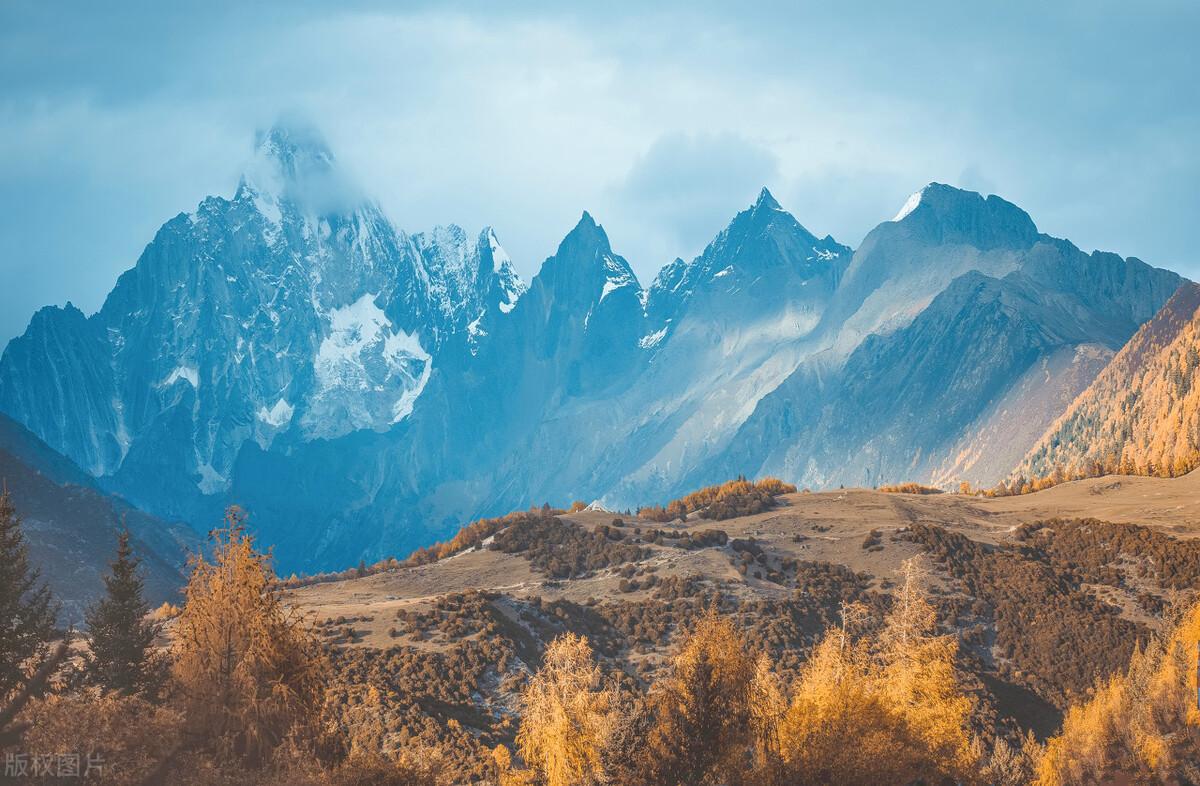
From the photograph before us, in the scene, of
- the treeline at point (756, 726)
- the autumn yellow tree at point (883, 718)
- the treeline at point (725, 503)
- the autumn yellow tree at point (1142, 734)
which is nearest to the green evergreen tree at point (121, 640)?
the treeline at point (756, 726)

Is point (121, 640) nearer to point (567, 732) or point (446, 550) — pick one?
point (567, 732)

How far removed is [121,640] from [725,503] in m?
111

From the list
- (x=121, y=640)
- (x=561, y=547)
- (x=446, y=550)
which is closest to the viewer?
(x=121, y=640)

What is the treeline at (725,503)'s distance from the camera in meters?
148

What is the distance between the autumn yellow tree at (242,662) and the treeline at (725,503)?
4784 inches

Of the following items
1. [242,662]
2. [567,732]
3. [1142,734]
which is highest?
[242,662]

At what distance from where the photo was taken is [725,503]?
15262 cm

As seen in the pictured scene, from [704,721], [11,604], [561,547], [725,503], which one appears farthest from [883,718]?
[725,503]

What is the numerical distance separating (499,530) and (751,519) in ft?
118

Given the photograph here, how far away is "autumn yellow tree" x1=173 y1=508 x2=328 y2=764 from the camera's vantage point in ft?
83.1

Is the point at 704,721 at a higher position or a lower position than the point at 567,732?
lower

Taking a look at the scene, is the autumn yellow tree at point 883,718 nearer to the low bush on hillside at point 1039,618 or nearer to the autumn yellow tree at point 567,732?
the autumn yellow tree at point 567,732

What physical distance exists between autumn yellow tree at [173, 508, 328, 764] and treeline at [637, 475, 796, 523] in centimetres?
Result: 12151

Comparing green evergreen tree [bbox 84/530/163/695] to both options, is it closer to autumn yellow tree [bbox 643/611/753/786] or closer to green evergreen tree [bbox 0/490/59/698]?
green evergreen tree [bbox 0/490/59/698]
